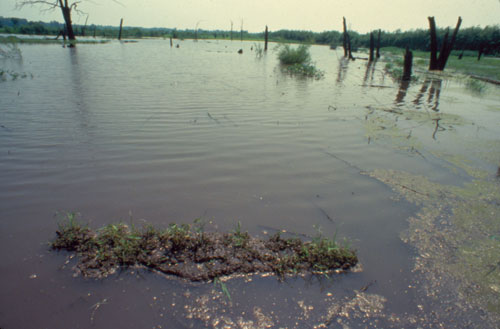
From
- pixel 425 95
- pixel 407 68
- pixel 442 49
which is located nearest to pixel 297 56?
pixel 407 68

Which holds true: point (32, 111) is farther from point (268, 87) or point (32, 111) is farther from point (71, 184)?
point (268, 87)

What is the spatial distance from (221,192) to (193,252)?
100 centimetres

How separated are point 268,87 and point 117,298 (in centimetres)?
924

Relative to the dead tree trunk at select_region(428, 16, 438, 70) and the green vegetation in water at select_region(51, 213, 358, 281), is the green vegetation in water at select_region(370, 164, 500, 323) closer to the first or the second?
the green vegetation in water at select_region(51, 213, 358, 281)

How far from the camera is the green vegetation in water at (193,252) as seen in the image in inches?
86.4

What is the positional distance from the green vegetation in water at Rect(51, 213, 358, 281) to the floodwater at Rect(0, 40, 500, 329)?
0.09m

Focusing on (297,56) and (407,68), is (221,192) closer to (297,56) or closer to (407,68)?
(407,68)

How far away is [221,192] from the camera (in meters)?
3.26

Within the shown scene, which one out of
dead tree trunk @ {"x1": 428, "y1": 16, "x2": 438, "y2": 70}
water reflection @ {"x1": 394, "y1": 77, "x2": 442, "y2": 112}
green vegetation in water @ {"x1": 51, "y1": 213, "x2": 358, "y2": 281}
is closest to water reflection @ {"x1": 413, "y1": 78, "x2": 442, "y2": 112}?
water reflection @ {"x1": 394, "y1": 77, "x2": 442, "y2": 112}

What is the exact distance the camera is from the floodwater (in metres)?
1.89

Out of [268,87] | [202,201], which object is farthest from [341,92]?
[202,201]

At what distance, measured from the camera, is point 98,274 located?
209 centimetres

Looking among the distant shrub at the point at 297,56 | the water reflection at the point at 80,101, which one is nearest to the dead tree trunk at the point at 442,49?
the distant shrub at the point at 297,56

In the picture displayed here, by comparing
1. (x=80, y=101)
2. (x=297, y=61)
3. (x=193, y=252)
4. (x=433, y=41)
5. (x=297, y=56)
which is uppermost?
(x=433, y=41)
